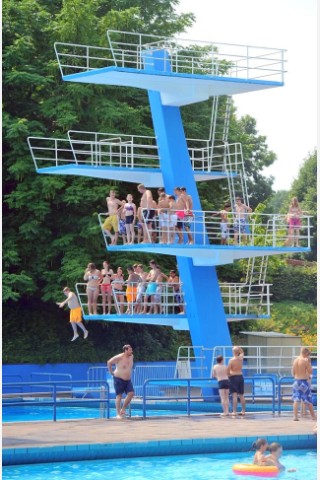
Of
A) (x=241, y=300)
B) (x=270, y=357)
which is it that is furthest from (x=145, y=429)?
(x=241, y=300)

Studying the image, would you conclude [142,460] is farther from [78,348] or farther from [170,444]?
[78,348]

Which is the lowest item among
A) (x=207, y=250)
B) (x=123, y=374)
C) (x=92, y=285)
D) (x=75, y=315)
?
(x=123, y=374)

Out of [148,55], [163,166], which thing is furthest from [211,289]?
[148,55]

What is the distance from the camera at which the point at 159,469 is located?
58.8ft

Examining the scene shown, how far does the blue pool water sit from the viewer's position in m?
16.9

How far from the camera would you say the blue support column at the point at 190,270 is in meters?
27.6

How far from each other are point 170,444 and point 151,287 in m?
9.39

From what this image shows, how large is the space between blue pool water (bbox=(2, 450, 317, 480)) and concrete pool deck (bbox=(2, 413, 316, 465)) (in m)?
0.14

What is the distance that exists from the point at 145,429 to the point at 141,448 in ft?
6.92

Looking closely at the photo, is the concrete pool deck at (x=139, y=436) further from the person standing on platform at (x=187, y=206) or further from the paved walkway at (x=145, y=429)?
the person standing on platform at (x=187, y=206)

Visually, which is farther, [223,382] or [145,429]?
[223,382]

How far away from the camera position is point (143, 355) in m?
37.9

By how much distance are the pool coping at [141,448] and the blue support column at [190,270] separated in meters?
8.32

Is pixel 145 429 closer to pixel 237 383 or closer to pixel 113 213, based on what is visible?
pixel 237 383
